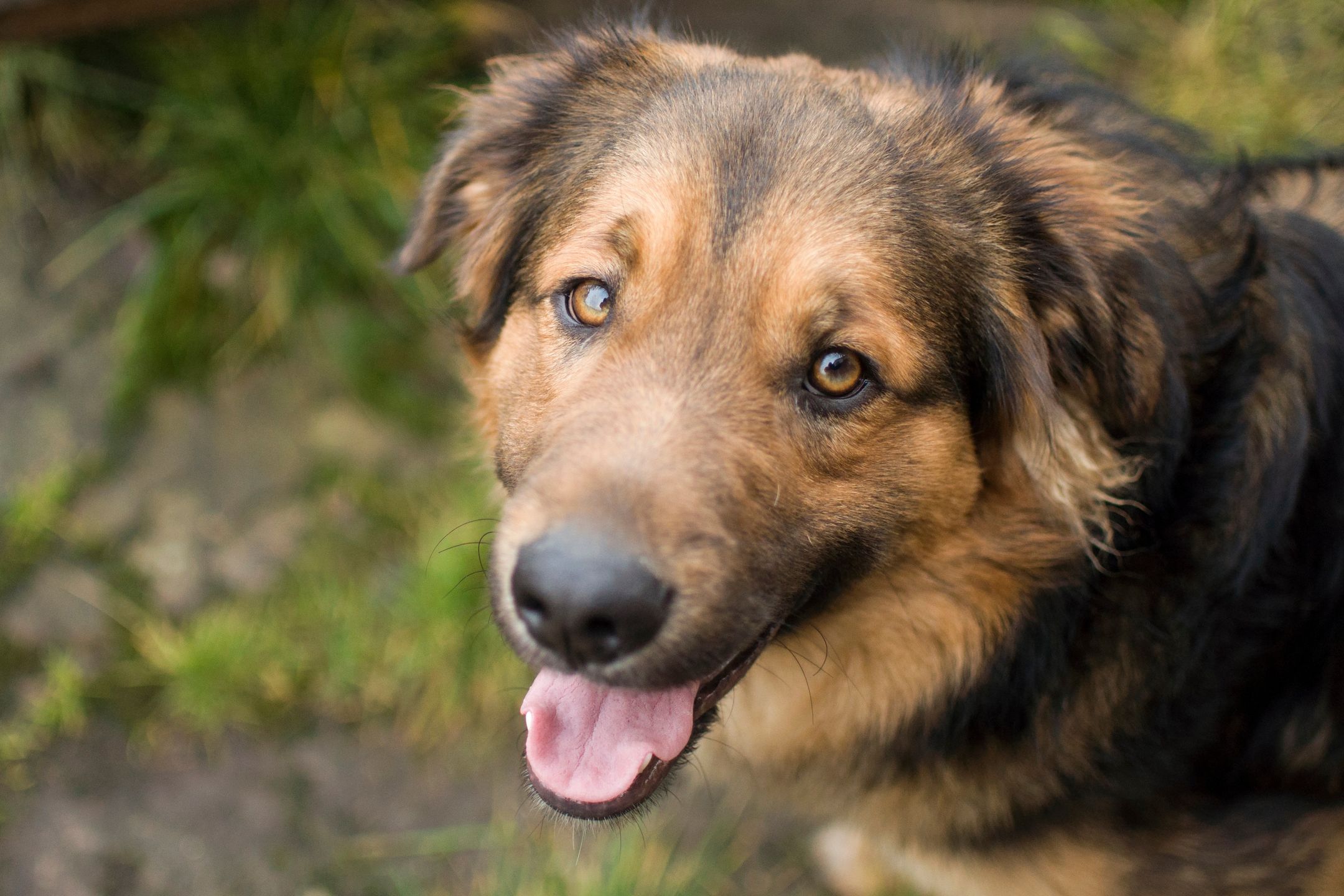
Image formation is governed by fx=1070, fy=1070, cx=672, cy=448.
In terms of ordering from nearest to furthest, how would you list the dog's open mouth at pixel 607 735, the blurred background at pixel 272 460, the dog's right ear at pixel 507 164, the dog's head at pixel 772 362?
1. the dog's head at pixel 772 362
2. the dog's open mouth at pixel 607 735
3. the dog's right ear at pixel 507 164
4. the blurred background at pixel 272 460

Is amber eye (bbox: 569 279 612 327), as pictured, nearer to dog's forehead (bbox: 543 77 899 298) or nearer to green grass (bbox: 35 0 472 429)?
dog's forehead (bbox: 543 77 899 298)

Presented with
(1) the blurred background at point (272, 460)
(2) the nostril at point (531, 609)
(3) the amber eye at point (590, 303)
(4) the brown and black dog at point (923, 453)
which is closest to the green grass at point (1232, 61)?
(1) the blurred background at point (272, 460)

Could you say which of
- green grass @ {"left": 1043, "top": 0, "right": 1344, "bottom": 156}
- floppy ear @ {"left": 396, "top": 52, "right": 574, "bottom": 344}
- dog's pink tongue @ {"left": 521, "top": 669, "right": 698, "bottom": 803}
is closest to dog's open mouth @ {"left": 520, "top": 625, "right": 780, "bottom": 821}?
dog's pink tongue @ {"left": 521, "top": 669, "right": 698, "bottom": 803}

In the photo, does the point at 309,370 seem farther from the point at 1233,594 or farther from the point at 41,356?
the point at 1233,594

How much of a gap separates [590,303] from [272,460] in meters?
2.71

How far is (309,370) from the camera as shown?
15.7 feet

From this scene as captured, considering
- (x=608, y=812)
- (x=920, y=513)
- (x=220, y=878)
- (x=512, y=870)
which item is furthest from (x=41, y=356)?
(x=920, y=513)

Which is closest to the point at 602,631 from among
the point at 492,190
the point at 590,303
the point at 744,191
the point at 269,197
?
the point at 590,303

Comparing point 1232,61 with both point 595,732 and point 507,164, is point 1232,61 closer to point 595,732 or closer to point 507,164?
point 507,164

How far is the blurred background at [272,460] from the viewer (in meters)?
3.84

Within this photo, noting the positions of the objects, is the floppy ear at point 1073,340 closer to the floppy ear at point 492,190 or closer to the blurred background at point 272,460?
the floppy ear at point 492,190

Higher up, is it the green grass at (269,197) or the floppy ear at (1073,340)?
the floppy ear at (1073,340)

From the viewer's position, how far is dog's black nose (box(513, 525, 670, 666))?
1903 mm

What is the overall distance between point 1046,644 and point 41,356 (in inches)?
164
